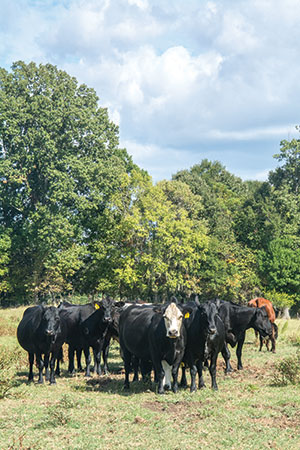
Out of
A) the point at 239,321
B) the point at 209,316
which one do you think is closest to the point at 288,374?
the point at 209,316

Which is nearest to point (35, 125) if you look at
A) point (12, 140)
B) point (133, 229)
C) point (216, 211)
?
point (12, 140)

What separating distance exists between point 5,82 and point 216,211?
27107 mm

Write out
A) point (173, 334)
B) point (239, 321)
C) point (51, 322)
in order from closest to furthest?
point (173, 334) < point (51, 322) < point (239, 321)

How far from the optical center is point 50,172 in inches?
1646

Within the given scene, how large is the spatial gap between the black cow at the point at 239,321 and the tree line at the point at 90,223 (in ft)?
79.4

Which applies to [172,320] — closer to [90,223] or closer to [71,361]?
[71,361]

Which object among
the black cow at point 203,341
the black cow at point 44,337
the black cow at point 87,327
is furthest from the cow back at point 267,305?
the black cow at point 44,337

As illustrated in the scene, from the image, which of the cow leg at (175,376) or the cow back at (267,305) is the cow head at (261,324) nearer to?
the cow back at (267,305)

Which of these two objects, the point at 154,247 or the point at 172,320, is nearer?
the point at 172,320

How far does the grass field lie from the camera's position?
28.0 feet

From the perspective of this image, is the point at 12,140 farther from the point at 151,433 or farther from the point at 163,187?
the point at 151,433

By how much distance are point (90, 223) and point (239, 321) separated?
1213 inches

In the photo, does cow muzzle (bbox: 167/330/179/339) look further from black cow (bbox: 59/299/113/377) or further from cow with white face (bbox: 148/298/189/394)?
black cow (bbox: 59/299/113/377)

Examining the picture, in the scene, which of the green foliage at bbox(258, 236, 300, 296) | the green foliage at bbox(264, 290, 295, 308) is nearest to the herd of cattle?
the green foliage at bbox(264, 290, 295, 308)
